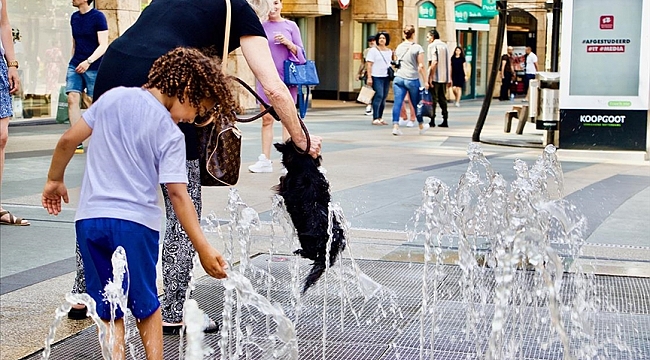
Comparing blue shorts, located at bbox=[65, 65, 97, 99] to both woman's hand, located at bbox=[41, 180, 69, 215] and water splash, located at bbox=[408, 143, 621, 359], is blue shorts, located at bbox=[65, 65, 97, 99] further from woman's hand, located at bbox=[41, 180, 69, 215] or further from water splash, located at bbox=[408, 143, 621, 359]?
woman's hand, located at bbox=[41, 180, 69, 215]

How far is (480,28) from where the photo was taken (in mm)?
35969

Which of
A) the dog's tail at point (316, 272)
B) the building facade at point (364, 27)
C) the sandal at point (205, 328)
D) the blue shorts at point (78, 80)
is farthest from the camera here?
the building facade at point (364, 27)

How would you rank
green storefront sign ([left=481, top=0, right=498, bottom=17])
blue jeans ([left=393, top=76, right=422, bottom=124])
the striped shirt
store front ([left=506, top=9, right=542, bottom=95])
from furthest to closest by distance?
store front ([left=506, top=9, right=542, bottom=95]) → green storefront sign ([left=481, top=0, right=498, bottom=17]) → the striped shirt → blue jeans ([left=393, top=76, right=422, bottom=124])

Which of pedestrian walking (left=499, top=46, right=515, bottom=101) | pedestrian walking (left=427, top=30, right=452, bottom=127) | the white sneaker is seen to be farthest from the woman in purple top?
pedestrian walking (left=499, top=46, right=515, bottom=101)

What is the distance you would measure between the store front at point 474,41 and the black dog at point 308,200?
1169 inches

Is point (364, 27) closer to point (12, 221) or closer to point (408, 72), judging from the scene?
point (408, 72)

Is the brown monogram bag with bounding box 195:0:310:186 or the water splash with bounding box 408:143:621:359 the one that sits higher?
the brown monogram bag with bounding box 195:0:310:186

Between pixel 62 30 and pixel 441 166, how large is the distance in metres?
9.99

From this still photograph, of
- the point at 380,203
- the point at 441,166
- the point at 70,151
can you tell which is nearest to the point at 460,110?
the point at 441,166

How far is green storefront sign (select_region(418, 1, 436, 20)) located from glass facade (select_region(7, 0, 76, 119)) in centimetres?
1564

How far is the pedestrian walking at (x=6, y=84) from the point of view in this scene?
675 cm

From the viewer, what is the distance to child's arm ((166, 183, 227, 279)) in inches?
131

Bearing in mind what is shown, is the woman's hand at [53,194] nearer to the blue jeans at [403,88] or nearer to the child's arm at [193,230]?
the child's arm at [193,230]

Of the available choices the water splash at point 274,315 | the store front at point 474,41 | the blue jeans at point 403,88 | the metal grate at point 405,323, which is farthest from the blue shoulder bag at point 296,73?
the store front at point 474,41
